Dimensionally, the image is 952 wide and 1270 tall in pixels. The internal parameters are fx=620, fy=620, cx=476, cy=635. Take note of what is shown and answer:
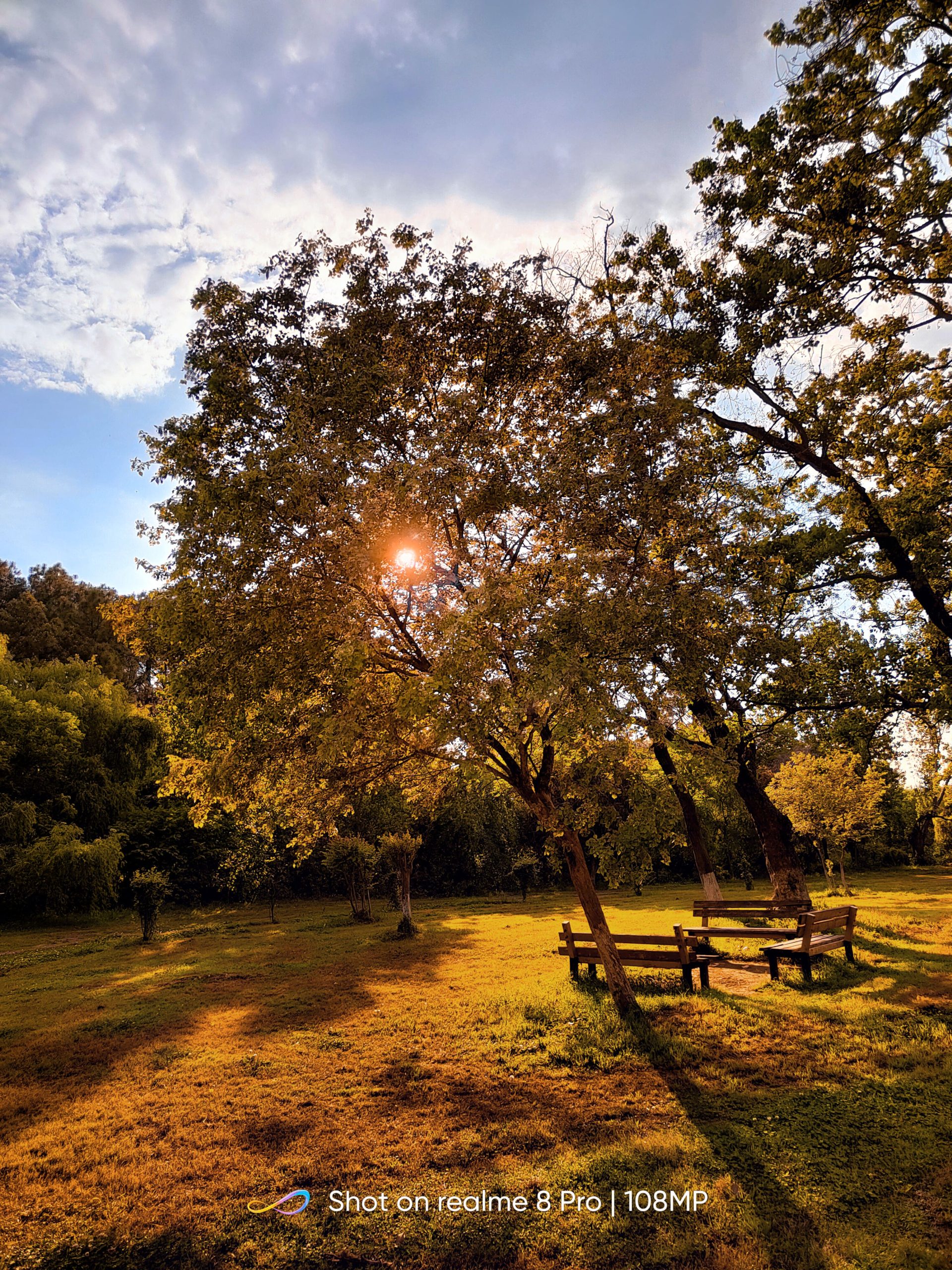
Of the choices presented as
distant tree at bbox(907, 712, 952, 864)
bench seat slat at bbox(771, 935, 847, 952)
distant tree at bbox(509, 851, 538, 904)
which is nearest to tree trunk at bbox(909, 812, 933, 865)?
distant tree at bbox(907, 712, 952, 864)

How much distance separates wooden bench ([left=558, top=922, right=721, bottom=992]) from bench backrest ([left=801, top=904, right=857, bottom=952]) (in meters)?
1.91

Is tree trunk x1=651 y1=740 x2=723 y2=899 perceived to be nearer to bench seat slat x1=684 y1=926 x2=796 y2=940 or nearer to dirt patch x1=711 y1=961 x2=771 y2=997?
dirt patch x1=711 y1=961 x2=771 y2=997

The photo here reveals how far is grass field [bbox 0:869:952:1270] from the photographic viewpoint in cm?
498

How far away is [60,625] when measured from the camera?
54.8m

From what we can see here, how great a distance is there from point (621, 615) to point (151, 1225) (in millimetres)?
7899

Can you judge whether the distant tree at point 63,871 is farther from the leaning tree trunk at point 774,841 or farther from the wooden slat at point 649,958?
the leaning tree trunk at point 774,841

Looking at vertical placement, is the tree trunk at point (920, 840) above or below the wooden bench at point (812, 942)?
below

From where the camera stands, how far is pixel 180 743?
34688 millimetres

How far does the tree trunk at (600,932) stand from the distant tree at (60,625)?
4864cm

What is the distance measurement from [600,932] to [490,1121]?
3.98 meters

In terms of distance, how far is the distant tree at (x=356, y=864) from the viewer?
28.0 metres

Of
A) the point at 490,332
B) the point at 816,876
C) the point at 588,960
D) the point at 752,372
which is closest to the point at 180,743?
the point at 588,960

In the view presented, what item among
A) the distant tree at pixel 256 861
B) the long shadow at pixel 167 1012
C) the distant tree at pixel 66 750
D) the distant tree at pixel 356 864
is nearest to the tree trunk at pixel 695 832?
the long shadow at pixel 167 1012

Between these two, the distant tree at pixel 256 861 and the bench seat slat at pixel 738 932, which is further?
the distant tree at pixel 256 861
